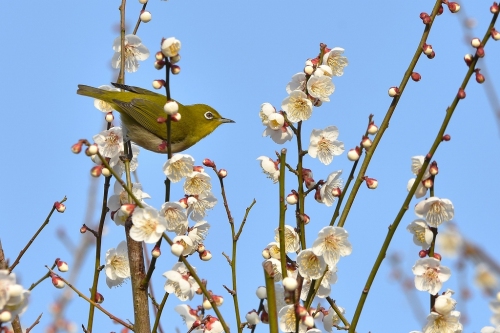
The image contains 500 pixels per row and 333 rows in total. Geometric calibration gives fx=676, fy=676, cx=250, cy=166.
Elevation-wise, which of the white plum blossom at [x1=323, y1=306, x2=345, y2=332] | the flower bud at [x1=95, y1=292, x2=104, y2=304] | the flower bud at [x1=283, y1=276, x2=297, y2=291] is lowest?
the flower bud at [x1=283, y1=276, x2=297, y2=291]

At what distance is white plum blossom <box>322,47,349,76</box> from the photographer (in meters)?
3.48

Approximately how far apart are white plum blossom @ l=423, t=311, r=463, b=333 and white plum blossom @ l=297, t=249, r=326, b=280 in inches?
20.2

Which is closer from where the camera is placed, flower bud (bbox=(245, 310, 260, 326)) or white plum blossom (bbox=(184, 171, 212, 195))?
flower bud (bbox=(245, 310, 260, 326))

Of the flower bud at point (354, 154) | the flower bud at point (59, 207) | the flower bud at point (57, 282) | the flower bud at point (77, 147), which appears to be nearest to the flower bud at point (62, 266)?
the flower bud at point (57, 282)

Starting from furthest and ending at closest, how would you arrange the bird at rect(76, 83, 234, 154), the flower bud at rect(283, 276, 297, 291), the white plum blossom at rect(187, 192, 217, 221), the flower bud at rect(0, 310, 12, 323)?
the bird at rect(76, 83, 234, 154)
the white plum blossom at rect(187, 192, 217, 221)
the flower bud at rect(283, 276, 297, 291)
the flower bud at rect(0, 310, 12, 323)

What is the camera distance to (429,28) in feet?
10.9

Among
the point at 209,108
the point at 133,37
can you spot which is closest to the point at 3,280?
the point at 133,37

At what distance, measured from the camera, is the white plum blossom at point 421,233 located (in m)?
2.99

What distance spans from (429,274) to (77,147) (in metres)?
1.59

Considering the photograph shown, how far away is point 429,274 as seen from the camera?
2.96 meters

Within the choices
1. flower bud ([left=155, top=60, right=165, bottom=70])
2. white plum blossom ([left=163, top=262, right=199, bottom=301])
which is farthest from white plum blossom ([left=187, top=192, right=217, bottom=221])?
flower bud ([left=155, top=60, right=165, bottom=70])

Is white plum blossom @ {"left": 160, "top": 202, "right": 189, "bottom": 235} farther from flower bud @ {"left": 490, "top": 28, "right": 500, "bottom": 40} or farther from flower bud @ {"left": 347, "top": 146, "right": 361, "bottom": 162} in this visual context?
flower bud @ {"left": 490, "top": 28, "right": 500, "bottom": 40}

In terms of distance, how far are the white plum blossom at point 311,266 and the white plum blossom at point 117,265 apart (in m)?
1.19

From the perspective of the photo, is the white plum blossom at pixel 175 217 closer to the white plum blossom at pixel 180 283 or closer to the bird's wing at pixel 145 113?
the white plum blossom at pixel 180 283
